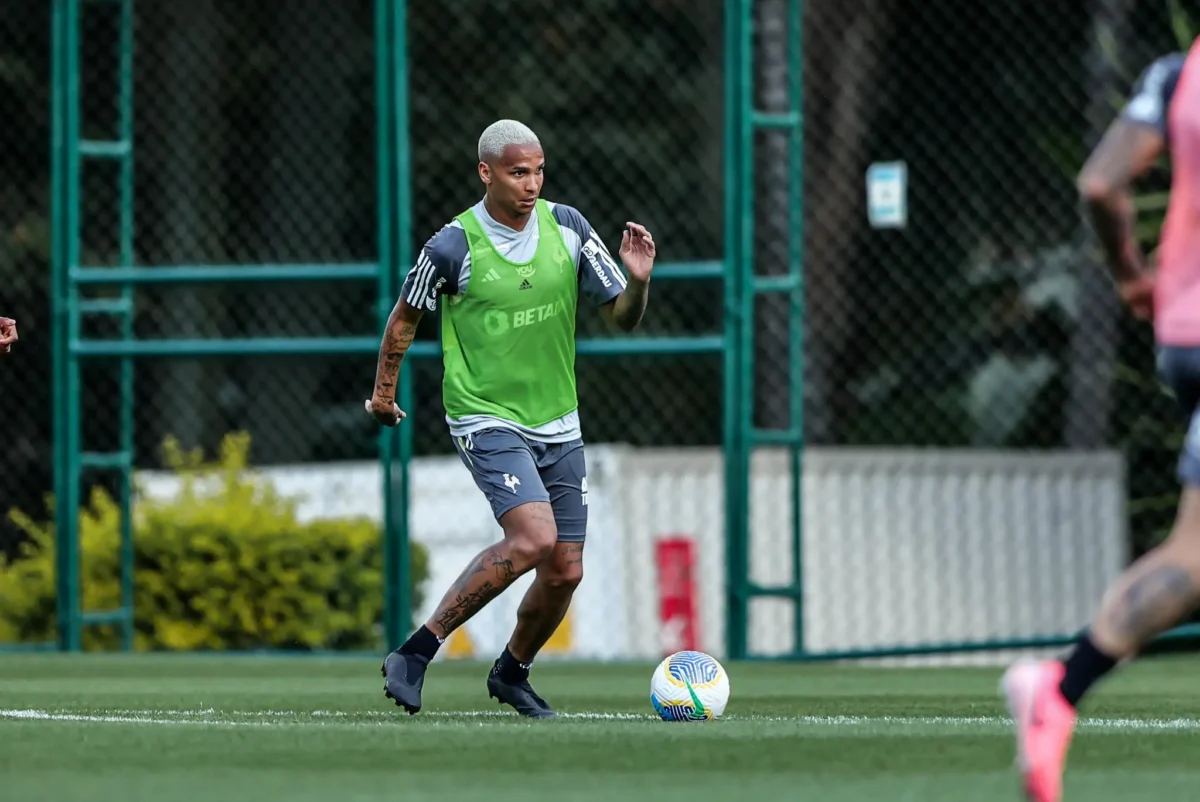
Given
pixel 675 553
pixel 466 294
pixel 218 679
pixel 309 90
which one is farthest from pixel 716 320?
pixel 466 294

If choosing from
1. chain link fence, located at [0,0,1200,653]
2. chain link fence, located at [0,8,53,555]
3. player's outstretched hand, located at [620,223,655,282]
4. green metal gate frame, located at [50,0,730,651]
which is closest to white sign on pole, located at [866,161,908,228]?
green metal gate frame, located at [50,0,730,651]

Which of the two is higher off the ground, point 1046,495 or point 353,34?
point 353,34

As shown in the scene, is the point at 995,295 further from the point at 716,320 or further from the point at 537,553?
the point at 537,553

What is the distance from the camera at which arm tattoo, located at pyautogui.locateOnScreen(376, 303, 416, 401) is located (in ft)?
26.8

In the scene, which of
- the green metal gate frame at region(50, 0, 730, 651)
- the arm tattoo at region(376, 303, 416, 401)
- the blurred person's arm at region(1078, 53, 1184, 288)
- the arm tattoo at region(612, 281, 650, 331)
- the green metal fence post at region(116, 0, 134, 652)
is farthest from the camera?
the green metal fence post at region(116, 0, 134, 652)

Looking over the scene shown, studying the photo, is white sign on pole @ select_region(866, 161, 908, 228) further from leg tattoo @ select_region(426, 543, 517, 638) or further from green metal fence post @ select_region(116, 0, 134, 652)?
leg tattoo @ select_region(426, 543, 517, 638)

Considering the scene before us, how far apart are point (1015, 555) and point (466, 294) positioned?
24.2ft

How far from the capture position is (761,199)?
15469mm

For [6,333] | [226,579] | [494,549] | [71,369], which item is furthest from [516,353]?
[226,579]

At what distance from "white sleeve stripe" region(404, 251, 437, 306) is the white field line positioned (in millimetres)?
1350

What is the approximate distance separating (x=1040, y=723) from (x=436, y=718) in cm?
313

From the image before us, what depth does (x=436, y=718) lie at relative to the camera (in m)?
7.66

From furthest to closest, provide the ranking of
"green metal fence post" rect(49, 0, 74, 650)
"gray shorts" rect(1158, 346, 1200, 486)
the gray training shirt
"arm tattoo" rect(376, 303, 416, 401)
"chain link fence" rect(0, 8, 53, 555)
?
"chain link fence" rect(0, 8, 53, 555), "green metal fence post" rect(49, 0, 74, 650), "arm tattoo" rect(376, 303, 416, 401), the gray training shirt, "gray shorts" rect(1158, 346, 1200, 486)

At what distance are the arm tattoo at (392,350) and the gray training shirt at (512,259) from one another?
0.37 ft
